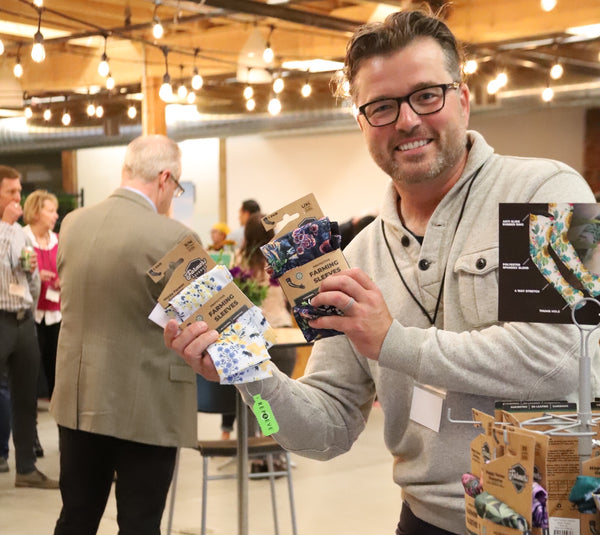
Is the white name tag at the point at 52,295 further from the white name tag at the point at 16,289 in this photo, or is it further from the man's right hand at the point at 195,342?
the man's right hand at the point at 195,342

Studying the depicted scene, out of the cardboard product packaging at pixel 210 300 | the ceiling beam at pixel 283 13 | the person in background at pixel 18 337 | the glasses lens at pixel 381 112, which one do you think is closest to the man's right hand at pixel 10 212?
the person in background at pixel 18 337

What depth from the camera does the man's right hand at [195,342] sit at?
56.7 inches

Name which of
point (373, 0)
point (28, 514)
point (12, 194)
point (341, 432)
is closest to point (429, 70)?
point (341, 432)

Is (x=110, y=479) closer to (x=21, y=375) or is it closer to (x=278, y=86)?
(x=21, y=375)

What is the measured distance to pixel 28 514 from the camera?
16.8 ft

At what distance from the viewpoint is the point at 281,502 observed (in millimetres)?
5348

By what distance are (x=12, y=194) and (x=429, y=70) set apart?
464 centimetres

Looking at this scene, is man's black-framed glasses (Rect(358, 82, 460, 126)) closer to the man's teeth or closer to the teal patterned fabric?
the man's teeth

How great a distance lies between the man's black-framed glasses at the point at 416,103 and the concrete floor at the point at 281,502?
3.46m

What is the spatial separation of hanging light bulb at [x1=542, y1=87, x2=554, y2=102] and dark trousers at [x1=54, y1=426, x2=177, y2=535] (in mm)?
7796

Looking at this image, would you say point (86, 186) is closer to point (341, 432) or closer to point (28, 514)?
point (28, 514)

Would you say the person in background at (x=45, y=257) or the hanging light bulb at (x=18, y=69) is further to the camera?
the hanging light bulb at (x=18, y=69)

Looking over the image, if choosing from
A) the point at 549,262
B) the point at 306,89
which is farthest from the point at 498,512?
the point at 306,89

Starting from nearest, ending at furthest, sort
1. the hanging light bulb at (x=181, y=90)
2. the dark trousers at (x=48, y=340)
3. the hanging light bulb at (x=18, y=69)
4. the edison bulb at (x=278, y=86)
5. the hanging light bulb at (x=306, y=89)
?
the dark trousers at (x=48, y=340) → the hanging light bulb at (x=18, y=69) → the edison bulb at (x=278, y=86) → the hanging light bulb at (x=181, y=90) → the hanging light bulb at (x=306, y=89)
